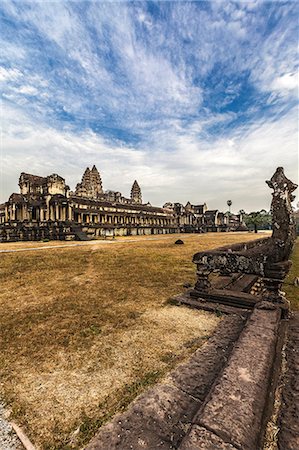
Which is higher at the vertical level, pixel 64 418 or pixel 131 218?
pixel 131 218

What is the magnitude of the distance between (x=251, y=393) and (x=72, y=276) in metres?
7.79

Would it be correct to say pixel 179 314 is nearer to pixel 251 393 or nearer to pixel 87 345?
pixel 87 345

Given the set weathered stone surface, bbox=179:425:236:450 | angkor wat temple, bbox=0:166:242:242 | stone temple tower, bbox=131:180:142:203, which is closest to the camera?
weathered stone surface, bbox=179:425:236:450

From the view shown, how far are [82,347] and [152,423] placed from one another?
5.97 ft

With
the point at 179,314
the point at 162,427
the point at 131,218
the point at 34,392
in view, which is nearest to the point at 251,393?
the point at 162,427

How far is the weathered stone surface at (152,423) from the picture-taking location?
181 cm

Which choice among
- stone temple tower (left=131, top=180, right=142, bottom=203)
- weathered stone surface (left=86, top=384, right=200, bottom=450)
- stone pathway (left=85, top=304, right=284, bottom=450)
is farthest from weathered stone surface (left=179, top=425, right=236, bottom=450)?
stone temple tower (left=131, top=180, right=142, bottom=203)

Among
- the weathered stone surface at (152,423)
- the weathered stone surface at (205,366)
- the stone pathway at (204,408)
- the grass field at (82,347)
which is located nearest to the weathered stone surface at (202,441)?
the stone pathway at (204,408)

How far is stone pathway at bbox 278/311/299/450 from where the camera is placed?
1949 mm

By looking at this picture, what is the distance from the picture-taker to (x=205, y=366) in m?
2.92

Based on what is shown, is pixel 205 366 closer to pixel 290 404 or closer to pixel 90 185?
pixel 290 404

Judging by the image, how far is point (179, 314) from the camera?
15.9ft

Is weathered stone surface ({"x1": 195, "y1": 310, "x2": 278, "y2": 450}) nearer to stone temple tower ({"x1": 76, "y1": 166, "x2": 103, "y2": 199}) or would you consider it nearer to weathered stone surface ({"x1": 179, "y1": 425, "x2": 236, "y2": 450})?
weathered stone surface ({"x1": 179, "y1": 425, "x2": 236, "y2": 450})

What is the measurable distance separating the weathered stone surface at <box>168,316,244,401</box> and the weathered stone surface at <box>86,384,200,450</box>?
0.50ft
